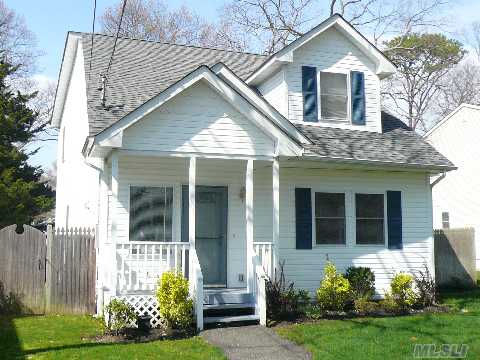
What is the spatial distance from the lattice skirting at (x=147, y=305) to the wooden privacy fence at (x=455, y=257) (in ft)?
34.7

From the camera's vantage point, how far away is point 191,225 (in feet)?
34.6

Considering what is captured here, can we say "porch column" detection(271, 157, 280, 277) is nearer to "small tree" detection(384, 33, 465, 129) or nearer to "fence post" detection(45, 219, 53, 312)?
"fence post" detection(45, 219, 53, 312)

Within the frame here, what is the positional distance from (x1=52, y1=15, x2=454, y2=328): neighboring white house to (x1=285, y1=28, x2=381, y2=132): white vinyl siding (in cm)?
3

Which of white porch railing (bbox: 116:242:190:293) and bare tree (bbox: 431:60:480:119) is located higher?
bare tree (bbox: 431:60:480:119)

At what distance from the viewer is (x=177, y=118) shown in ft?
35.4

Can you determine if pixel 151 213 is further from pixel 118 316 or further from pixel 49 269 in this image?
pixel 118 316

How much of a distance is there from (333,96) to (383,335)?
6.59m

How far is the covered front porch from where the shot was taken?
10.5 metres

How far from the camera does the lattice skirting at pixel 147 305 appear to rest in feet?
33.7

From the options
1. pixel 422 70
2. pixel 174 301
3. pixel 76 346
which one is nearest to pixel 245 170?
pixel 174 301

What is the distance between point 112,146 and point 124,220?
A: 6.77ft

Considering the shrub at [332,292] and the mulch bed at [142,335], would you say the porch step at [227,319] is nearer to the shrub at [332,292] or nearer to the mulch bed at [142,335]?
the mulch bed at [142,335]

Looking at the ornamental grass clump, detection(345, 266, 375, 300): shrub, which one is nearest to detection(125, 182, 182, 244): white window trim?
detection(345, 266, 375, 300): shrub

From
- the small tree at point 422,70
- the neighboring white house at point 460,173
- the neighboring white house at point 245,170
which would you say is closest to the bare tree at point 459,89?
the small tree at point 422,70
